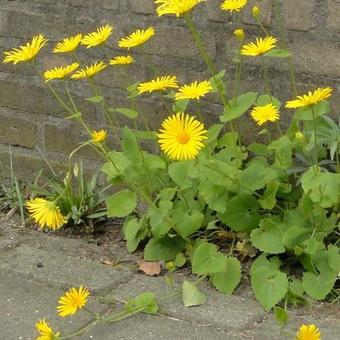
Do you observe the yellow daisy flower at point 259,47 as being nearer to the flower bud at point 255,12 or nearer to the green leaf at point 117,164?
the flower bud at point 255,12

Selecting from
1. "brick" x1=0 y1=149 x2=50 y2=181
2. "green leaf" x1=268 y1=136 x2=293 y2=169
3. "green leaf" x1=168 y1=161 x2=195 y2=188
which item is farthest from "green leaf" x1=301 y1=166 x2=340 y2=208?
"brick" x1=0 y1=149 x2=50 y2=181

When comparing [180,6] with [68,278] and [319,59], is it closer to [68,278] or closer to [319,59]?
[319,59]

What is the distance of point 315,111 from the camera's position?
3.71 metres

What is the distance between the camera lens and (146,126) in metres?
4.25

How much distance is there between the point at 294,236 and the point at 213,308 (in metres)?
0.40

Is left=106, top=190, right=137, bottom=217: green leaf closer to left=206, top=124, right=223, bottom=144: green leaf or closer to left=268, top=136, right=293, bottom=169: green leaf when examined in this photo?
left=206, top=124, right=223, bottom=144: green leaf

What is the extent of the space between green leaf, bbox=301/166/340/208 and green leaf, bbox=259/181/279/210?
0.21m

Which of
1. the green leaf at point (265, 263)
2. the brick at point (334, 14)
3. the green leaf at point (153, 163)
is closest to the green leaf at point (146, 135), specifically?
the green leaf at point (153, 163)

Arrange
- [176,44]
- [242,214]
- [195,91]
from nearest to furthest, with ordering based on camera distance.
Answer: [195,91], [242,214], [176,44]

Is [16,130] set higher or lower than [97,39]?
lower

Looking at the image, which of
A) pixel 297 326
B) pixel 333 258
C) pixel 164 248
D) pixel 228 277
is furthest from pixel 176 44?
pixel 297 326

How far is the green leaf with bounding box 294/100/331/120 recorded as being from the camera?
3680mm

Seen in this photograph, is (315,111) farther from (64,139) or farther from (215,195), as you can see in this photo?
(64,139)

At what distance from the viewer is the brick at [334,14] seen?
12.7ft
